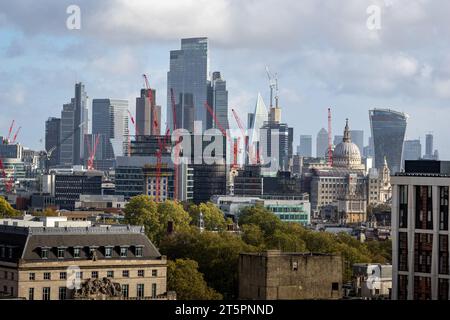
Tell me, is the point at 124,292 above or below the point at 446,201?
below

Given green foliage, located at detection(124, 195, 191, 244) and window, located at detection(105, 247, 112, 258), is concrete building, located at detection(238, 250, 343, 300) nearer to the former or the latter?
window, located at detection(105, 247, 112, 258)

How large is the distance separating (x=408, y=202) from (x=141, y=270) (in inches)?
466

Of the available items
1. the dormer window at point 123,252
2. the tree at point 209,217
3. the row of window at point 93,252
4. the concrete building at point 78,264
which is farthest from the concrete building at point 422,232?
the tree at point 209,217

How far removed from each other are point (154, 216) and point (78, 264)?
67287mm

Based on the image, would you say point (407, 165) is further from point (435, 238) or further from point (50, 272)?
point (50, 272)

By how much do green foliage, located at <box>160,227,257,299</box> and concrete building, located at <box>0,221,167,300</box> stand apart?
9.91 m

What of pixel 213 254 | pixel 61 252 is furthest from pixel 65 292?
pixel 213 254

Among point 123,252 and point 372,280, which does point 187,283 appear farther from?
point 372,280

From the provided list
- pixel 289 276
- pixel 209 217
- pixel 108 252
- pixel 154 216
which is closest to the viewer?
pixel 289 276

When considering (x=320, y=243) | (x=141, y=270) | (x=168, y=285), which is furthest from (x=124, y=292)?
(x=320, y=243)

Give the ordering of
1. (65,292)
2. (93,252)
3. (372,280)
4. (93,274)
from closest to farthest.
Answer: (65,292) < (93,274) < (93,252) < (372,280)

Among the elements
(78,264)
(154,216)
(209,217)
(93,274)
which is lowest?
(93,274)

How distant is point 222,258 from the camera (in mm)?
78125

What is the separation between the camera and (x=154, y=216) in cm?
12362
